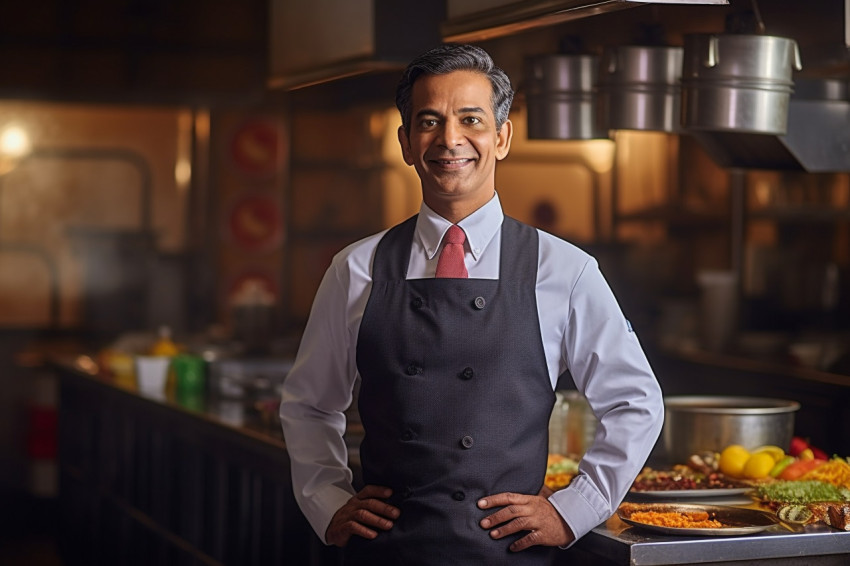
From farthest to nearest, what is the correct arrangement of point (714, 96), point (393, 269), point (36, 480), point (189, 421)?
point (36, 480), point (189, 421), point (714, 96), point (393, 269)

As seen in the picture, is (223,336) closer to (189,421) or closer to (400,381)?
(189,421)

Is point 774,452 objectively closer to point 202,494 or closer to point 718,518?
point 718,518

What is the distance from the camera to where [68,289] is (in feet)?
30.2

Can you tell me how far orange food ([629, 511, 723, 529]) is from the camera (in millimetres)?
2387

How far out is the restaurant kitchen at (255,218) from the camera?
6469 mm

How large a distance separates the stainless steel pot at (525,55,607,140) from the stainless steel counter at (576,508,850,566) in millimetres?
1348

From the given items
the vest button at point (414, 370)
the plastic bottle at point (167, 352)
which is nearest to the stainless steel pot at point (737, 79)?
the vest button at point (414, 370)

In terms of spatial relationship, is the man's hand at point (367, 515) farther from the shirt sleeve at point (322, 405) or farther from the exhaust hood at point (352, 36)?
the exhaust hood at point (352, 36)

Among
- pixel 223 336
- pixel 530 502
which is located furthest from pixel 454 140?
pixel 223 336

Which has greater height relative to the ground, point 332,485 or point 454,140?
point 454,140

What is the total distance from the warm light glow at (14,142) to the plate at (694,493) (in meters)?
7.00

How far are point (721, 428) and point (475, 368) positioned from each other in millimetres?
1111

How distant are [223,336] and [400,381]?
15.5ft

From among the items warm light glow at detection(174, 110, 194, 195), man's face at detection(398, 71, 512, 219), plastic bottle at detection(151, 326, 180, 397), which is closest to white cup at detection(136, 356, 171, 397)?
plastic bottle at detection(151, 326, 180, 397)
